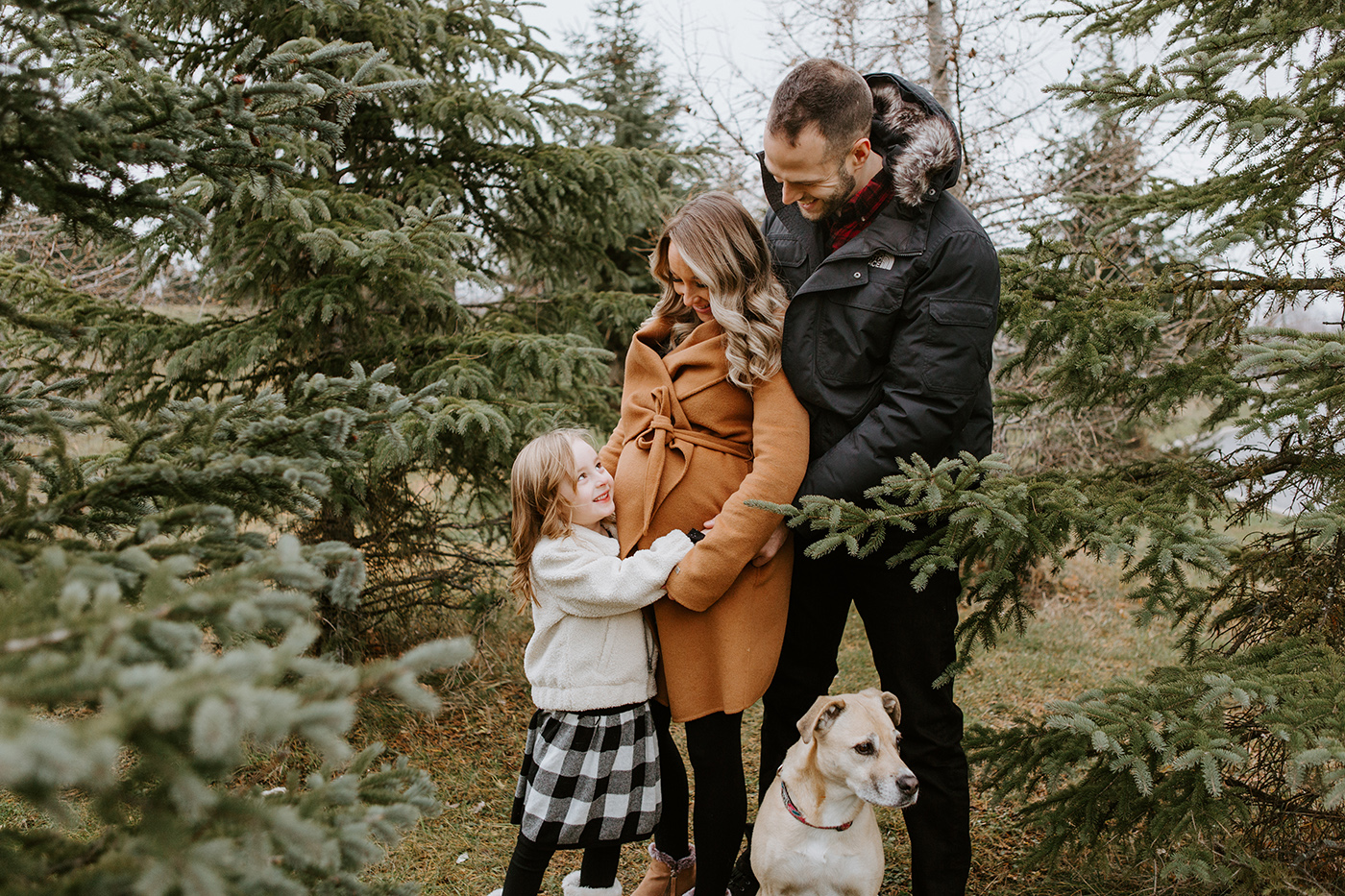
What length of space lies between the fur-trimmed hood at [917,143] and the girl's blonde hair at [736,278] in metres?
0.51

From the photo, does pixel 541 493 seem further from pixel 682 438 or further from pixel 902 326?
pixel 902 326

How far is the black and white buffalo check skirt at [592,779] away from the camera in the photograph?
116 inches

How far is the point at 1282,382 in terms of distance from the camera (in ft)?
9.56

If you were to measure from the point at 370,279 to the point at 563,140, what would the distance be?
2028mm

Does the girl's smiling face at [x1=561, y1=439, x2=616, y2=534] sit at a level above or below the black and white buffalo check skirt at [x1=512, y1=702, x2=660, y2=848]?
above

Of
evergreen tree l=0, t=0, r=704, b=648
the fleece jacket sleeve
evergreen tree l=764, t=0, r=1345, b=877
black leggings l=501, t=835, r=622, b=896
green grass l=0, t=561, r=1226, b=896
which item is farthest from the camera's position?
evergreen tree l=0, t=0, r=704, b=648

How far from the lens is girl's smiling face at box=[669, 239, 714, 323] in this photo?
9.73 ft

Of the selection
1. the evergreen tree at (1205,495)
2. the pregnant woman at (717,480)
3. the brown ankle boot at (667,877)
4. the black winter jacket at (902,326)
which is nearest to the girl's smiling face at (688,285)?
the pregnant woman at (717,480)

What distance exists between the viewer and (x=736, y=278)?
292 centimetres

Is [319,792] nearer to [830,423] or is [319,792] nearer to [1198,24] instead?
[830,423]

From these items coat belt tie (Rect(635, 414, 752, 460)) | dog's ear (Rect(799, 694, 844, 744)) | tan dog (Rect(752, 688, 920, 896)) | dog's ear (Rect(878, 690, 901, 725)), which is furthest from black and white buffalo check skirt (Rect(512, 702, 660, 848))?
coat belt tie (Rect(635, 414, 752, 460))

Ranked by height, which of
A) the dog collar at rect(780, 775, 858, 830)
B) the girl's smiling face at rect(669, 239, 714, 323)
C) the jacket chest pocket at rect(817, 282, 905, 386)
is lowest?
the dog collar at rect(780, 775, 858, 830)

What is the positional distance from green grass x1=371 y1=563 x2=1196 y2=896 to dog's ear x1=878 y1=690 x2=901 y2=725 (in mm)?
626

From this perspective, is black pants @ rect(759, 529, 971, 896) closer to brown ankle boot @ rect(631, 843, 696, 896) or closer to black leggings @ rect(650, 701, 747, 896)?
black leggings @ rect(650, 701, 747, 896)
